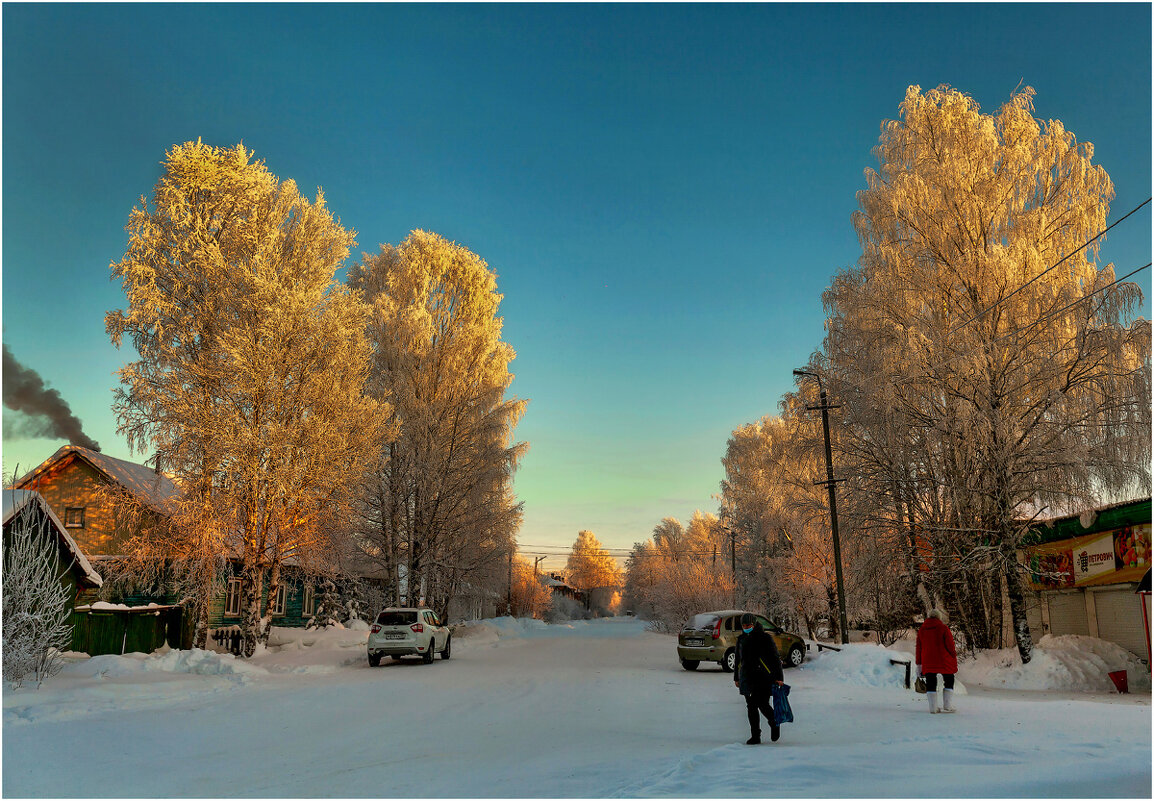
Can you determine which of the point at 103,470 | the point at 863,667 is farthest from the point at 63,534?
the point at 863,667

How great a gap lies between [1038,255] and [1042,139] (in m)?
4.03

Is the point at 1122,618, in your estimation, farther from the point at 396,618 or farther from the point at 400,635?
the point at 396,618

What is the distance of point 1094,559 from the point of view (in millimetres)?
19594

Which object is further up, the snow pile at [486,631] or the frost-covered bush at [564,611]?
the snow pile at [486,631]

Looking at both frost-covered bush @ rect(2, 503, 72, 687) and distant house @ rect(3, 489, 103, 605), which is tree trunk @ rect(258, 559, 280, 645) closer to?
distant house @ rect(3, 489, 103, 605)

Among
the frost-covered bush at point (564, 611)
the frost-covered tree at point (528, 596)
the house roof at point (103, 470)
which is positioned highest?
the house roof at point (103, 470)

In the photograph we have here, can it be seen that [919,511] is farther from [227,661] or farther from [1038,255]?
[227,661]

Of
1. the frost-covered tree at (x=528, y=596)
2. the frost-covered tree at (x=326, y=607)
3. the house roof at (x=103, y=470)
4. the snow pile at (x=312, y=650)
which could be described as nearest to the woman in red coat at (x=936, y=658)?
the snow pile at (x=312, y=650)

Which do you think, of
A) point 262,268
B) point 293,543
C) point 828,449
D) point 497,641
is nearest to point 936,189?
point 828,449

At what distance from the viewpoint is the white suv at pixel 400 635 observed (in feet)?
70.1

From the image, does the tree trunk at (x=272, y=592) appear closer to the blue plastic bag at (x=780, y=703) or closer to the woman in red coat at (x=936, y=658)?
the blue plastic bag at (x=780, y=703)

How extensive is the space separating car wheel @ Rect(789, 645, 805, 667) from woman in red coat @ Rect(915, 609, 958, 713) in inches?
385

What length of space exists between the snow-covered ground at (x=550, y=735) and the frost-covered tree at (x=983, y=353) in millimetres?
4010

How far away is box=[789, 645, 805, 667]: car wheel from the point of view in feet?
67.9
